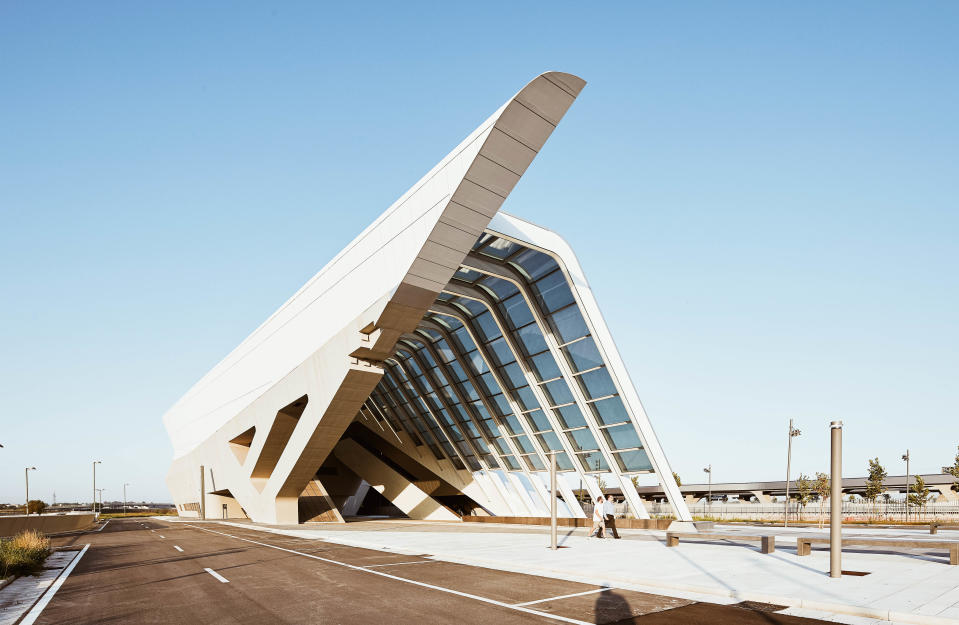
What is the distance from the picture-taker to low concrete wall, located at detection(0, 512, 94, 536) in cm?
3603

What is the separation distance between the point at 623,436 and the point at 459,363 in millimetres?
8829

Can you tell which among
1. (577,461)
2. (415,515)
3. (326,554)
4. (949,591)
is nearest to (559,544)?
(326,554)

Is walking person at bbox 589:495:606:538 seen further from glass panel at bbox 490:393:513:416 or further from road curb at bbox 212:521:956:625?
glass panel at bbox 490:393:513:416

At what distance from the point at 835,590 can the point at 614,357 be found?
1465 centimetres

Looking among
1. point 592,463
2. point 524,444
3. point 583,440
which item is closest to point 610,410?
point 583,440

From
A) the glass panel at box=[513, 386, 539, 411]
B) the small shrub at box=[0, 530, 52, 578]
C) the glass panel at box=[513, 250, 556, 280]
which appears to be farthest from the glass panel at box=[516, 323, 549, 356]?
the small shrub at box=[0, 530, 52, 578]

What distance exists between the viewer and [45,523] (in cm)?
4012

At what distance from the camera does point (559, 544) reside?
1820cm

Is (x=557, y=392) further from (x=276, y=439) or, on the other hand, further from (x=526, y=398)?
(x=276, y=439)

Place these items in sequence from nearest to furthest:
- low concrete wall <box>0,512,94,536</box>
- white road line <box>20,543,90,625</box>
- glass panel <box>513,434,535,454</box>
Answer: white road line <box>20,543,90,625</box>
glass panel <box>513,434,535,454</box>
low concrete wall <box>0,512,94,536</box>

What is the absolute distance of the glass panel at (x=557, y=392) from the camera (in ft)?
84.5

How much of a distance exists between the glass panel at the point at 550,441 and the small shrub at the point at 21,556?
18357 mm

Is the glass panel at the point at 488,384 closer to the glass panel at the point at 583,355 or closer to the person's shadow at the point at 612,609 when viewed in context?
the glass panel at the point at 583,355

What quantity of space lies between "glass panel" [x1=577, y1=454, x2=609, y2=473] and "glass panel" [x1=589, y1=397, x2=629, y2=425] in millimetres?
2186
